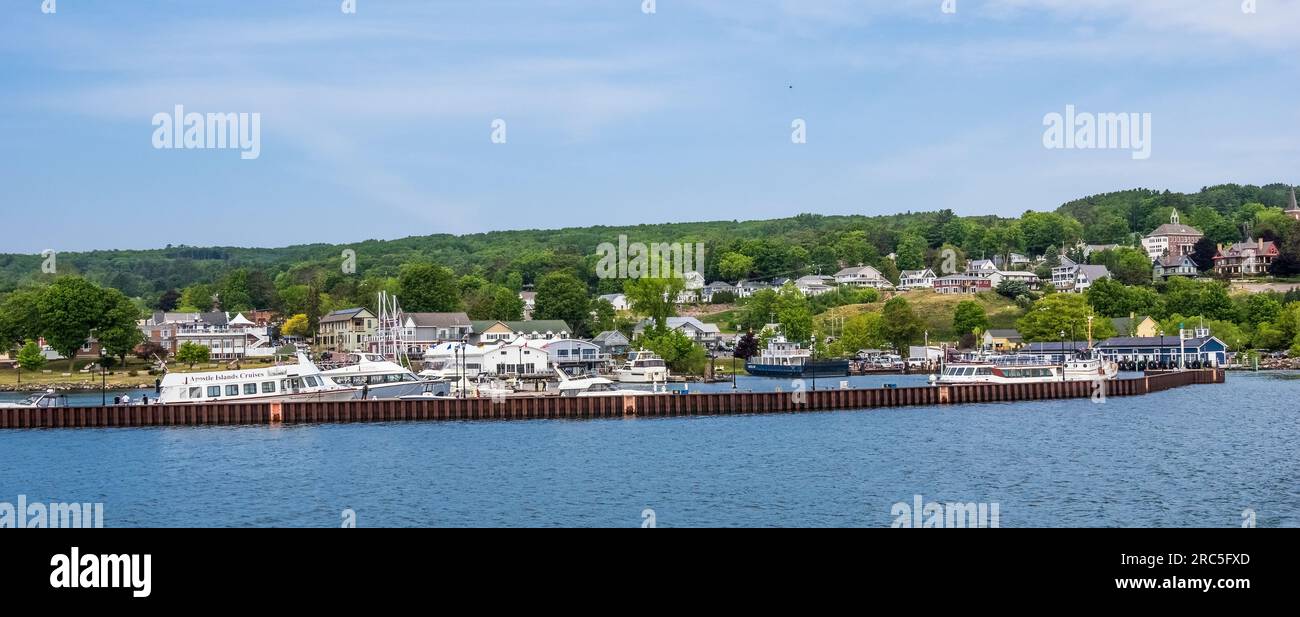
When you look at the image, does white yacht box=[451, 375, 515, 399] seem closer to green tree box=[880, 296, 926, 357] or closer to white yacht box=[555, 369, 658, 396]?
white yacht box=[555, 369, 658, 396]

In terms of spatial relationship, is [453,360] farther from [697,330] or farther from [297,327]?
[297,327]

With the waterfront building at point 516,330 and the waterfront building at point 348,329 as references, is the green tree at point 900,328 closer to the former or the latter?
the waterfront building at point 516,330

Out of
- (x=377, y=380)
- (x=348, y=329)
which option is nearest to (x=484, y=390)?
(x=377, y=380)

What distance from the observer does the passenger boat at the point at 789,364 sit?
138875mm

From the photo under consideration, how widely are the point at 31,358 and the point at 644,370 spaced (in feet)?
228

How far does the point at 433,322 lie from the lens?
163 meters

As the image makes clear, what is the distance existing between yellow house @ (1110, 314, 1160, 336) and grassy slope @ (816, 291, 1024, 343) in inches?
646

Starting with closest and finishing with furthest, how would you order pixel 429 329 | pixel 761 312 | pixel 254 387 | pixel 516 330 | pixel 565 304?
pixel 254 387 < pixel 429 329 < pixel 516 330 < pixel 565 304 < pixel 761 312

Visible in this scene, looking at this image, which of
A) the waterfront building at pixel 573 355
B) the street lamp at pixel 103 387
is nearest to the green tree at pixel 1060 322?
the waterfront building at pixel 573 355

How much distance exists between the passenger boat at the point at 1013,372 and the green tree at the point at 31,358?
97.4 meters

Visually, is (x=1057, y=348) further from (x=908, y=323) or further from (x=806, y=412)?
(x=806, y=412)

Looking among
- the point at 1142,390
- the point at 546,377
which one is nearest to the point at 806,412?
the point at 546,377

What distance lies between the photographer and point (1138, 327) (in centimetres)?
15838
